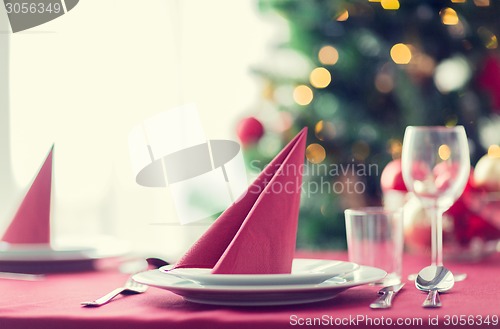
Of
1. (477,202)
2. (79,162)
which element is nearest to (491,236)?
(477,202)

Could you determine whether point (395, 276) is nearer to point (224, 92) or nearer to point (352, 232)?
point (352, 232)

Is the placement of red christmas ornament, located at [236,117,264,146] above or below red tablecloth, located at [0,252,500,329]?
above

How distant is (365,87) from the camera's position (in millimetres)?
2148

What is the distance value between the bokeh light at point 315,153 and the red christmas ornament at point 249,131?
0.16 meters

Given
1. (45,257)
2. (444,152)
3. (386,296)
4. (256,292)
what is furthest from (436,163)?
(45,257)

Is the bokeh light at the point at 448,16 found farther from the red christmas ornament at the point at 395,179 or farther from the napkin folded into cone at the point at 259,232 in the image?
the napkin folded into cone at the point at 259,232

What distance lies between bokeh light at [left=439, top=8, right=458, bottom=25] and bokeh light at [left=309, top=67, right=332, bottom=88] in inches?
14.1

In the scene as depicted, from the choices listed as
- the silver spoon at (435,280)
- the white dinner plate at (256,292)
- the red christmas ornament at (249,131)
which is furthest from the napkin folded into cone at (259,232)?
the red christmas ornament at (249,131)

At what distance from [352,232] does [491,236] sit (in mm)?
388

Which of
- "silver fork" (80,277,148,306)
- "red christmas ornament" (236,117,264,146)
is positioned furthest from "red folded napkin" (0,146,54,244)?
"red christmas ornament" (236,117,264,146)

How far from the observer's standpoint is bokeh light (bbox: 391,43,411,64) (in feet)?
6.91

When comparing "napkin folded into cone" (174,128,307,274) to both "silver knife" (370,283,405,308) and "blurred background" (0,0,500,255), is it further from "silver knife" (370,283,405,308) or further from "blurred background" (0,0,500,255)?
"blurred background" (0,0,500,255)

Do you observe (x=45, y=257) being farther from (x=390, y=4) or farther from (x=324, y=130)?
(x=390, y=4)

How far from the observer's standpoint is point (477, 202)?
52.6 inches
